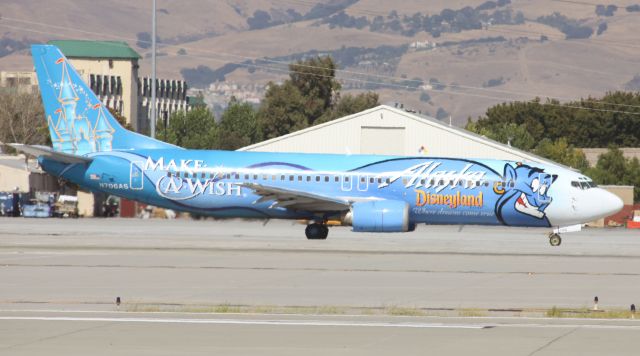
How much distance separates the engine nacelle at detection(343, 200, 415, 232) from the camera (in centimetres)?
4847

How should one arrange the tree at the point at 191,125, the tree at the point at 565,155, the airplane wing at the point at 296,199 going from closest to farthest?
the airplane wing at the point at 296,199, the tree at the point at 565,155, the tree at the point at 191,125

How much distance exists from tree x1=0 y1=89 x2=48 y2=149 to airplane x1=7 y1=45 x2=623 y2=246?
3592 inches

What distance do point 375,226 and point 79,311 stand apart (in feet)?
82.2

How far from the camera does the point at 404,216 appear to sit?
4869cm

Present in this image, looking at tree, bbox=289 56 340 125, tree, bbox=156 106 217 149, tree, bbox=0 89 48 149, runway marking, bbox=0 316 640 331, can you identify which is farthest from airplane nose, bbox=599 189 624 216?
tree, bbox=156 106 217 149

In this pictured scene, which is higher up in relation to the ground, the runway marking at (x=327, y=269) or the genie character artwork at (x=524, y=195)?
the genie character artwork at (x=524, y=195)

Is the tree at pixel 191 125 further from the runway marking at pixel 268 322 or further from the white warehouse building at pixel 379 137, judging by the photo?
the runway marking at pixel 268 322

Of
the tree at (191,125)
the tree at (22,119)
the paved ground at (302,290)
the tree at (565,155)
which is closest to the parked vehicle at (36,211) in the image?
the paved ground at (302,290)

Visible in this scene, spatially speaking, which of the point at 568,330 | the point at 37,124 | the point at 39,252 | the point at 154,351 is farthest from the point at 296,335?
the point at 37,124

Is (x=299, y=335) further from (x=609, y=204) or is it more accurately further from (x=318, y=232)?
Answer: (x=609, y=204)

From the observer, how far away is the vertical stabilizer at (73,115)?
176 ft

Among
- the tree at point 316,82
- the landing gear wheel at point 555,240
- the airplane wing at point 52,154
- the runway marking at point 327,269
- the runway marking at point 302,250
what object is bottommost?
the runway marking at point 327,269

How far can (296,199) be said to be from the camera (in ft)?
166

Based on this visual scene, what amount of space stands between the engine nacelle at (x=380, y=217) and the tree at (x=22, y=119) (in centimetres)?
9802
